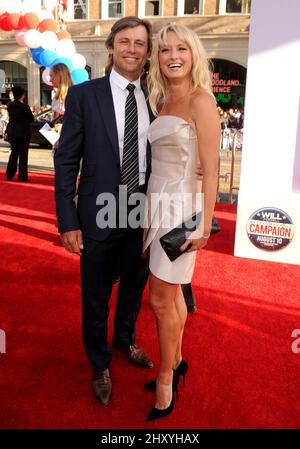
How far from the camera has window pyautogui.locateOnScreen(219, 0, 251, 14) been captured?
59.2 ft

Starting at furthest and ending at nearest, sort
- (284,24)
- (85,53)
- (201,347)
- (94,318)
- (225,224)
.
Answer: (85,53), (225,224), (284,24), (201,347), (94,318)

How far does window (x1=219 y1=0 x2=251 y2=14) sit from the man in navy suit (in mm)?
18564

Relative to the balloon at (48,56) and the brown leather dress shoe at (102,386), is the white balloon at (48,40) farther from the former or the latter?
the brown leather dress shoe at (102,386)

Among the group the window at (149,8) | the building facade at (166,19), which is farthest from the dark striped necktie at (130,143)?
the window at (149,8)

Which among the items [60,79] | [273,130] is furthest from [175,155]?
[60,79]

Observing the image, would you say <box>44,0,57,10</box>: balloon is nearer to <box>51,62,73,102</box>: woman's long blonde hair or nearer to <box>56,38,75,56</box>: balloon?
<box>56,38,75,56</box>: balloon

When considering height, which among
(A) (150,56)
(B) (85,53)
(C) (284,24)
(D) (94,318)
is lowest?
(D) (94,318)

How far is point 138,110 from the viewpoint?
6.57ft

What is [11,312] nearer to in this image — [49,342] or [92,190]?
[49,342]

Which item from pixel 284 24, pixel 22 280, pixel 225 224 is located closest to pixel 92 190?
pixel 22 280

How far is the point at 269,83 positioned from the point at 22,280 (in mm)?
2709

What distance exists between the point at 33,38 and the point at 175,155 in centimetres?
631

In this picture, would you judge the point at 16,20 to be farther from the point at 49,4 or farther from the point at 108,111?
the point at 108,111

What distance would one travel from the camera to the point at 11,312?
2.93 metres
